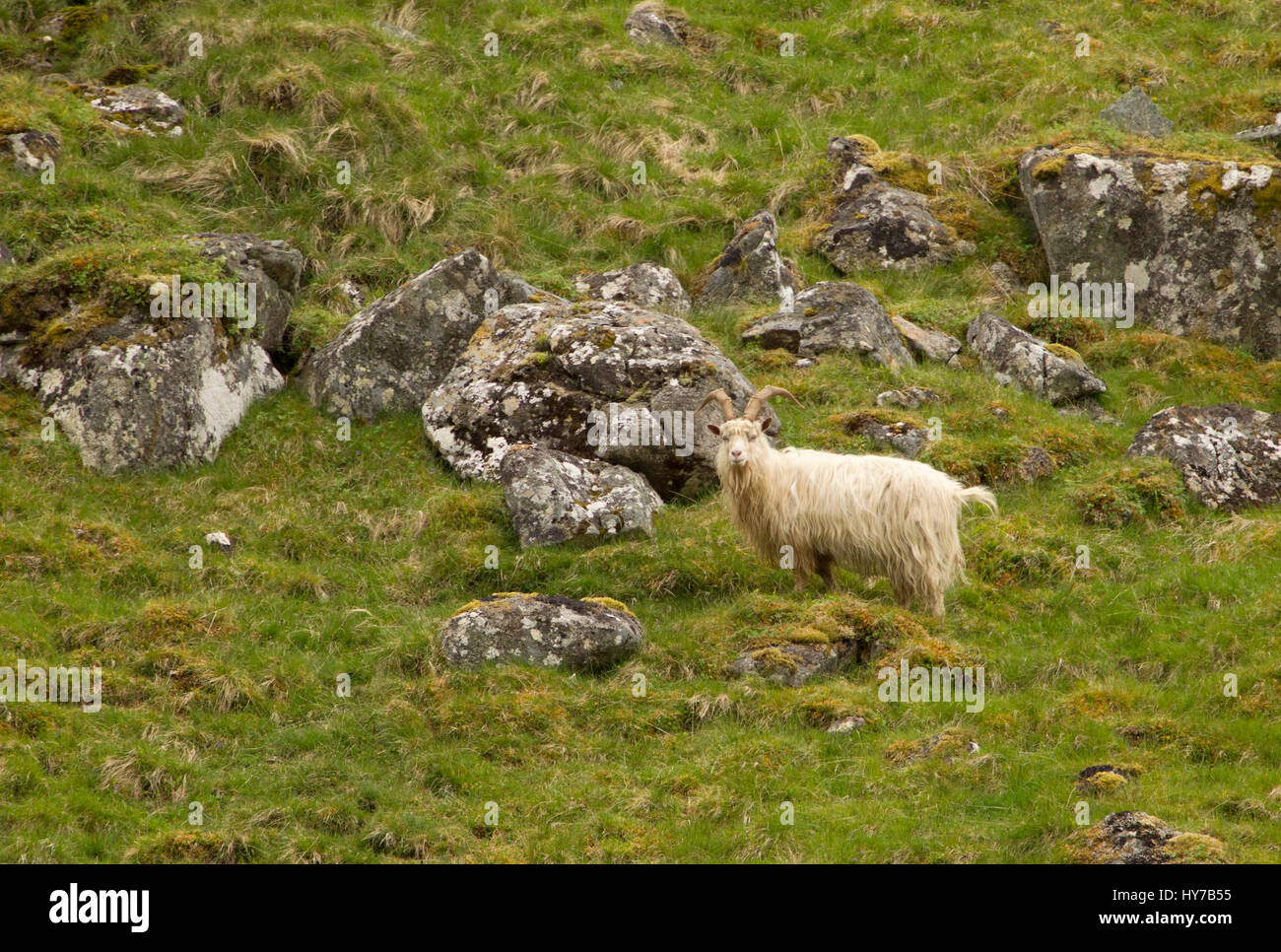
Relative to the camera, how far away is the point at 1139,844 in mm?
7902

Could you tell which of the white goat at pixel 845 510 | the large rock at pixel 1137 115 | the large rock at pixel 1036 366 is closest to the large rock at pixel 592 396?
the white goat at pixel 845 510

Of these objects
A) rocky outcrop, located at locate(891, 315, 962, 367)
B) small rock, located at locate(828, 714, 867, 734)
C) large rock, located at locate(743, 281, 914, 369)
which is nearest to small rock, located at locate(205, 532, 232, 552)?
small rock, located at locate(828, 714, 867, 734)

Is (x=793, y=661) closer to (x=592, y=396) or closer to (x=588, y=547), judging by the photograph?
(x=588, y=547)

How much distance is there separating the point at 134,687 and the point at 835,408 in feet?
28.5

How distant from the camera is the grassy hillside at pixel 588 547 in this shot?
29.7 ft

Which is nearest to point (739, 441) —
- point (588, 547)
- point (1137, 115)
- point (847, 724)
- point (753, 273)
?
point (588, 547)

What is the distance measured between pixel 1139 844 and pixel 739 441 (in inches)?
223

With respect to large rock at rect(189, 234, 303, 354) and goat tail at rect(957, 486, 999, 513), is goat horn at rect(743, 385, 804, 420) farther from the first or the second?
large rock at rect(189, 234, 303, 354)

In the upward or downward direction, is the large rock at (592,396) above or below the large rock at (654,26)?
below

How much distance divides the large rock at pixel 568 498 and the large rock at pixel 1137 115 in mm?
11957

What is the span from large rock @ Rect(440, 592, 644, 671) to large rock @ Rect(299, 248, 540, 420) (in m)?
5.12

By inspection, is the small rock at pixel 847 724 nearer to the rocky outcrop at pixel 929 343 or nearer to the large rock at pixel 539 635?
the large rock at pixel 539 635

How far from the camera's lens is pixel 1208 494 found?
13.7 meters

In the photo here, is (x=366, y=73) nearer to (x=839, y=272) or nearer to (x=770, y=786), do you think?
(x=839, y=272)
